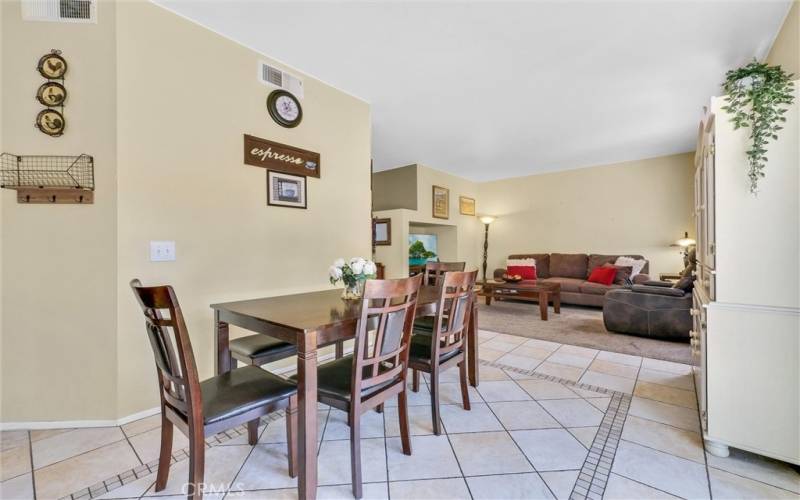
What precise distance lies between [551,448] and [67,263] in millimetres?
2911

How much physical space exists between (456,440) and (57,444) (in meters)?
2.17

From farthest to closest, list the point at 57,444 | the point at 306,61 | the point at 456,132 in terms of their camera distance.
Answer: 1. the point at 456,132
2. the point at 306,61
3. the point at 57,444

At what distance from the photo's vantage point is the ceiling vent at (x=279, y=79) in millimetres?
2602

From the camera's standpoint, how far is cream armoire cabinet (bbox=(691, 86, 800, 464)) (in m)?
1.48

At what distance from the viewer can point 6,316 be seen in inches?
76.0

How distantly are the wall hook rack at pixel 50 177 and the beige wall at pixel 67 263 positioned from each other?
4 centimetres

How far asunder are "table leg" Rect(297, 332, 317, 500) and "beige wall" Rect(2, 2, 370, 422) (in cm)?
134

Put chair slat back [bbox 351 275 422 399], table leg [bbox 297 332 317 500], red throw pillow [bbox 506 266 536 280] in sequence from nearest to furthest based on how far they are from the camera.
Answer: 1. table leg [bbox 297 332 317 500]
2. chair slat back [bbox 351 275 422 399]
3. red throw pillow [bbox 506 266 536 280]

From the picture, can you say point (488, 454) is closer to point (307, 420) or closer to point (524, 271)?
point (307, 420)

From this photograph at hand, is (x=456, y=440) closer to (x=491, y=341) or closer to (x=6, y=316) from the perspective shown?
(x=491, y=341)

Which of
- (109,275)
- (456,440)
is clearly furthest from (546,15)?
(109,275)

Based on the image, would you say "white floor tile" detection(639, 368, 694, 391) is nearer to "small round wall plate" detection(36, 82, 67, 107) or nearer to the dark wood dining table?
the dark wood dining table

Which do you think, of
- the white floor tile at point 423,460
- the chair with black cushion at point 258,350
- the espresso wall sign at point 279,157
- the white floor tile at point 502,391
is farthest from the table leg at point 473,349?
the espresso wall sign at point 279,157

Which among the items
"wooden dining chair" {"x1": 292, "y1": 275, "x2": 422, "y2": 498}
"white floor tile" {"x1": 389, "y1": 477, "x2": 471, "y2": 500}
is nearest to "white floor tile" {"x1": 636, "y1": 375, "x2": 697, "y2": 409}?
"white floor tile" {"x1": 389, "y1": 477, "x2": 471, "y2": 500}
